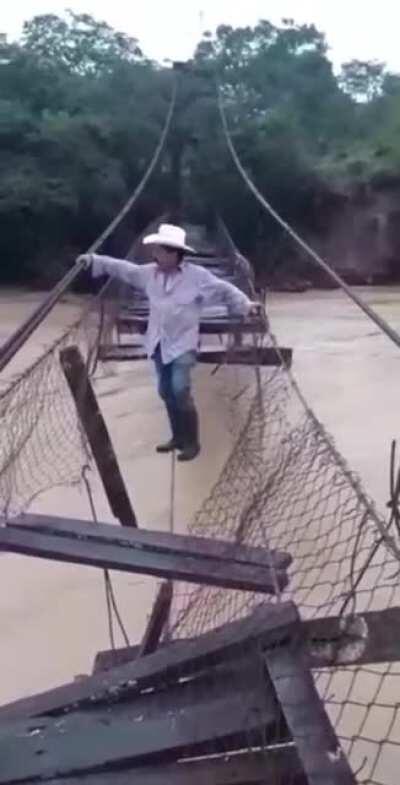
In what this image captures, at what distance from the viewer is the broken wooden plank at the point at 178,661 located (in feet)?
4.88

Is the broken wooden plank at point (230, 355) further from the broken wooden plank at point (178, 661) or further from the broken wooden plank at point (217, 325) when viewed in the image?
the broken wooden plank at point (178, 661)

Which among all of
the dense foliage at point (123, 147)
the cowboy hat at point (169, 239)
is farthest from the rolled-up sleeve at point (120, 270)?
the dense foliage at point (123, 147)

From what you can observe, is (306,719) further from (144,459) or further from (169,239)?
(144,459)

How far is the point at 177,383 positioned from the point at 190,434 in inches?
10.0

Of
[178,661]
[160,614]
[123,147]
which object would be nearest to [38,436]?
[160,614]

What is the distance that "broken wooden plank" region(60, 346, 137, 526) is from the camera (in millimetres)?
3139

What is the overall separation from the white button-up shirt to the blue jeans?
0.11 feet

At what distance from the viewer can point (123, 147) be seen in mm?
17906

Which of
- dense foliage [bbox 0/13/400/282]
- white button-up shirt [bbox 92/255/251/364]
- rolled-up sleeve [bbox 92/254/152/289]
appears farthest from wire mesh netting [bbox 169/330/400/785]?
dense foliage [bbox 0/13/400/282]

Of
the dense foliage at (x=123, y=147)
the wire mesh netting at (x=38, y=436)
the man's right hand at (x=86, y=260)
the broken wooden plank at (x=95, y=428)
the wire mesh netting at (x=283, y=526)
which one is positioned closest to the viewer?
the wire mesh netting at (x=283, y=526)

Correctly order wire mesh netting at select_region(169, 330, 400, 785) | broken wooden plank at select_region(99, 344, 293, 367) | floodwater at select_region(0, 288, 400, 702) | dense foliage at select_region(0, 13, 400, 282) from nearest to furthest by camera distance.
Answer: wire mesh netting at select_region(169, 330, 400, 785) < floodwater at select_region(0, 288, 400, 702) < broken wooden plank at select_region(99, 344, 293, 367) < dense foliage at select_region(0, 13, 400, 282)

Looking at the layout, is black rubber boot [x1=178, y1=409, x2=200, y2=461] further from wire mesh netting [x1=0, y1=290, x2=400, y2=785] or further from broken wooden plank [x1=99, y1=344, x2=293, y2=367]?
wire mesh netting [x1=0, y1=290, x2=400, y2=785]

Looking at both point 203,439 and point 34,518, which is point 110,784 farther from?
point 203,439

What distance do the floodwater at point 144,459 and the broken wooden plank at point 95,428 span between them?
66cm
